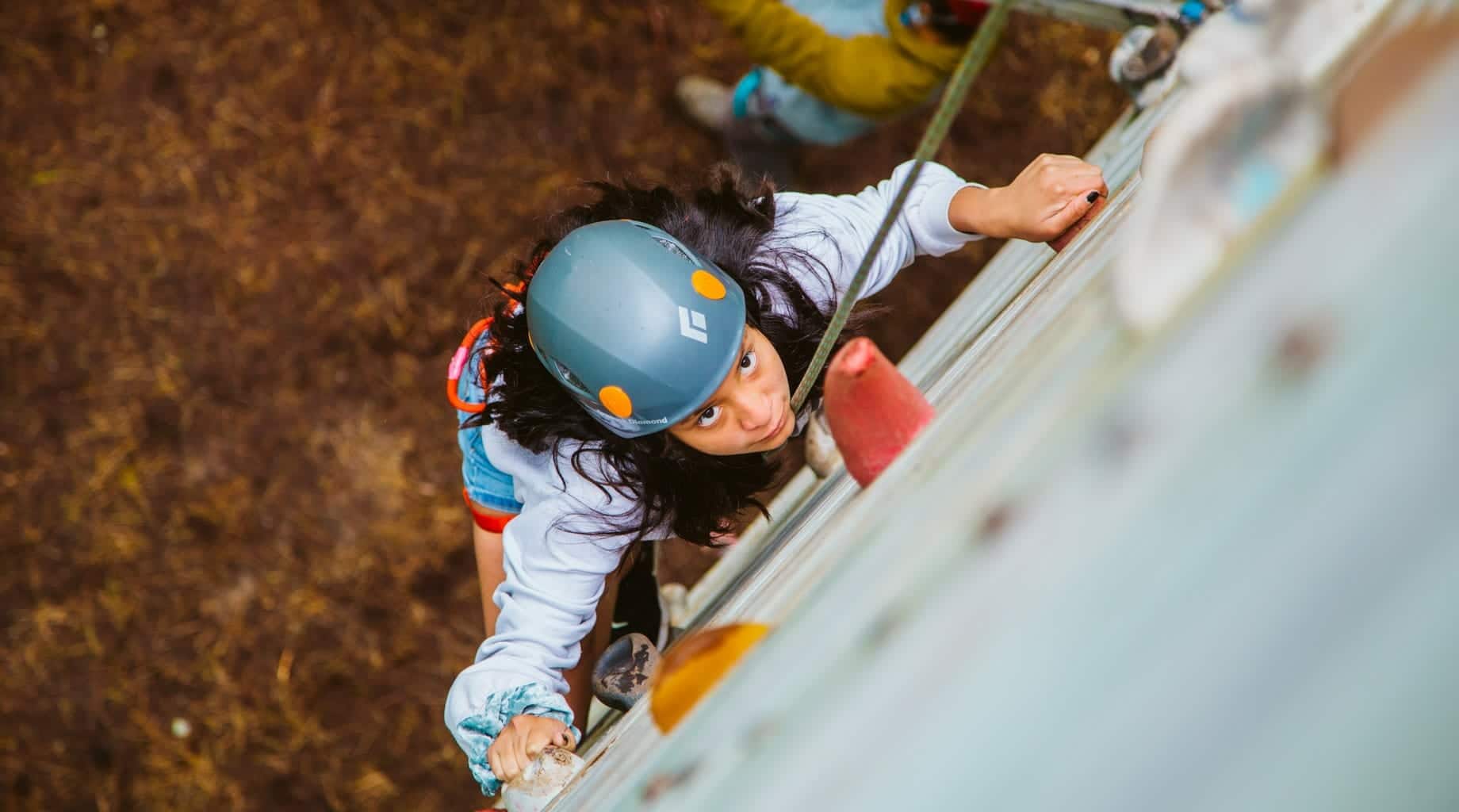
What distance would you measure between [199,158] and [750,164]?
1.27 metres

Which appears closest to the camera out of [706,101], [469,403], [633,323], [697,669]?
[697,669]

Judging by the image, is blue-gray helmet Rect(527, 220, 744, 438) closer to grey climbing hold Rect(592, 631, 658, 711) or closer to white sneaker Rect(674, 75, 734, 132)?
grey climbing hold Rect(592, 631, 658, 711)

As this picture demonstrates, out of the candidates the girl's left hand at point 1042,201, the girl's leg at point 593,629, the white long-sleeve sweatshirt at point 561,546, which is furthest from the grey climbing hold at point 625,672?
the girl's left hand at point 1042,201

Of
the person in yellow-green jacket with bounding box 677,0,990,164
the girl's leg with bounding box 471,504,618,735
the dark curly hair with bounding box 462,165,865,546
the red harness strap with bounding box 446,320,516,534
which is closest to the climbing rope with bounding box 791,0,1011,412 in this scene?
the dark curly hair with bounding box 462,165,865,546

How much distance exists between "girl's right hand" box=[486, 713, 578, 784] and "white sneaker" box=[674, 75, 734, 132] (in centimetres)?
142

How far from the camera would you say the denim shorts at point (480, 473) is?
4.81 ft

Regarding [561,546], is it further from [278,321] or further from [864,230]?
[278,321]

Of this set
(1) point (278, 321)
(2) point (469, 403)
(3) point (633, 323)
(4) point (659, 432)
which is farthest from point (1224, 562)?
(1) point (278, 321)

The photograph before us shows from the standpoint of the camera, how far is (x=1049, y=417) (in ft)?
1.26

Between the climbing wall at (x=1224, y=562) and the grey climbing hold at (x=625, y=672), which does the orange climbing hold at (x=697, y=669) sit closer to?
the climbing wall at (x=1224, y=562)

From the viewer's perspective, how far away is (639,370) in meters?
1.02

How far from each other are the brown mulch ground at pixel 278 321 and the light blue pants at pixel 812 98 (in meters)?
0.22

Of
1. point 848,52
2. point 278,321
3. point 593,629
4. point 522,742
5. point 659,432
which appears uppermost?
point 848,52

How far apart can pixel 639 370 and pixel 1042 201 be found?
0.45m
